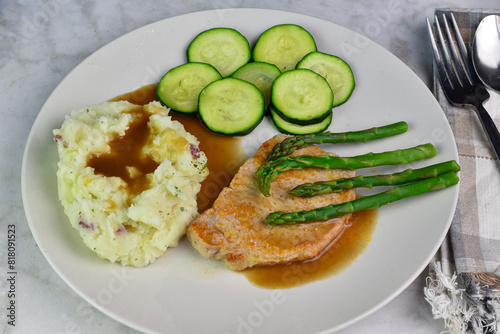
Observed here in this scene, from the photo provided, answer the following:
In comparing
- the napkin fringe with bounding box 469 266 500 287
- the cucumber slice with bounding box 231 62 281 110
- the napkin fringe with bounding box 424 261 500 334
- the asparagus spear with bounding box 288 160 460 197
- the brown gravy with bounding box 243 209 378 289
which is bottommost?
the napkin fringe with bounding box 424 261 500 334

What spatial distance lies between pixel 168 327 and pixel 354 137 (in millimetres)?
2568

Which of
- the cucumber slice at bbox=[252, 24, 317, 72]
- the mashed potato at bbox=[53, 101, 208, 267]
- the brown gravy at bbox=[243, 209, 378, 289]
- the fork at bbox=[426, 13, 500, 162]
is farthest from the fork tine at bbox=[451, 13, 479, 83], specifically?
the mashed potato at bbox=[53, 101, 208, 267]

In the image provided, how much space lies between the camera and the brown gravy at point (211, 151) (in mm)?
4926

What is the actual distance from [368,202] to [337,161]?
1.64 feet

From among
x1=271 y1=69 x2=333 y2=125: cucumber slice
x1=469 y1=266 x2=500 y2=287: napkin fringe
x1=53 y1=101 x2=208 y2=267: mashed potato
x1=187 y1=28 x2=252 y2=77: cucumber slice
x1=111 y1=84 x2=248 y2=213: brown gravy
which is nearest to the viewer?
x1=53 y1=101 x2=208 y2=267: mashed potato

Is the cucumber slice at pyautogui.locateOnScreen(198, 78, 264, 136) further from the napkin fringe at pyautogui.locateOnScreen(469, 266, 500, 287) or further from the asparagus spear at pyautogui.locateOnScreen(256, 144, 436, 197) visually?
the napkin fringe at pyautogui.locateOnScreen(469, 266, 500, 287)

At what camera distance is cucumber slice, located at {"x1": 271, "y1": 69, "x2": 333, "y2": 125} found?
5082 mm

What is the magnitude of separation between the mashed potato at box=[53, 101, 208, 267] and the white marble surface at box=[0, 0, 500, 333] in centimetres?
85

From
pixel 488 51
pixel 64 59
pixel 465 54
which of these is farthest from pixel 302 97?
pixel 64 59

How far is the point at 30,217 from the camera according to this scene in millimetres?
4402

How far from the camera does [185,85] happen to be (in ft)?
17.6

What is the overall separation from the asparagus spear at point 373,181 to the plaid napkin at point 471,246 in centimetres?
46

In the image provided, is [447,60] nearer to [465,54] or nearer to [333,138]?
[465,54]

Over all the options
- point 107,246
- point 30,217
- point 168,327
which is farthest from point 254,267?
point 30,217
